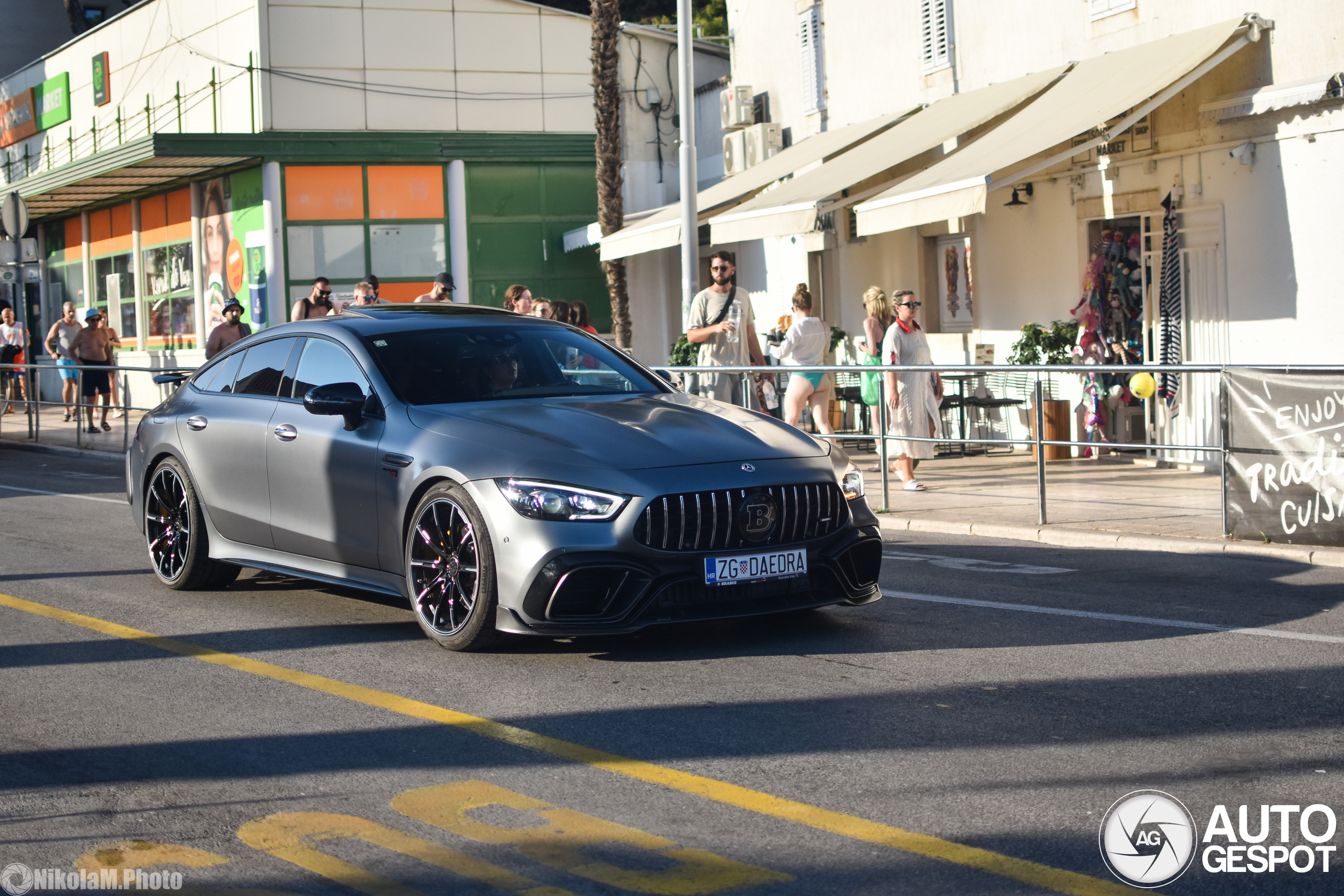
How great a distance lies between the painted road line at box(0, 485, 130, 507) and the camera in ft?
46.4

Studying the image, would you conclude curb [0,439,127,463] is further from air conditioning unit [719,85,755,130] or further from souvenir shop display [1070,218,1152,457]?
souvenir shop display [1070,218,1152,457]

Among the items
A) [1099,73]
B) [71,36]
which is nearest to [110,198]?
[71,36]

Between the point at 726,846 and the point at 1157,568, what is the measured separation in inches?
233

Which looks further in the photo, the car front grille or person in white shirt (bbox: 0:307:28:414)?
person in white shirt (bbox: 0:307:28:414)

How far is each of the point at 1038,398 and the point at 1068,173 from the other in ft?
19.4

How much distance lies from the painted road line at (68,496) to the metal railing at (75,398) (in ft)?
10.3

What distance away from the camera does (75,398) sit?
22.0 m

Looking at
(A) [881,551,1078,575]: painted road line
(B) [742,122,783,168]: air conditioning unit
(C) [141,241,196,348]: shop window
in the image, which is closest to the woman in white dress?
(A) [881,551,1078,575]: painted road line

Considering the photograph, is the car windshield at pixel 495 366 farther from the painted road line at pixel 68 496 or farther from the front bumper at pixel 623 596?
the painted road line at pixel 68 496

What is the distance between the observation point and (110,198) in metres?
34.1

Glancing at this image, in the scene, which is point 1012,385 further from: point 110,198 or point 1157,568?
point 110,198

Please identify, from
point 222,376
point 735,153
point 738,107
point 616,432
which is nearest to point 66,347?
point 735,153

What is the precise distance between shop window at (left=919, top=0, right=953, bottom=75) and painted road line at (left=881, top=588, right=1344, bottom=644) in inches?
462

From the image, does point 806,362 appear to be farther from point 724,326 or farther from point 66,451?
point 66,451
